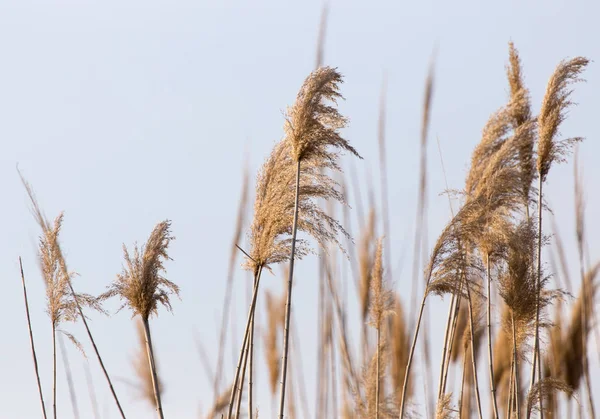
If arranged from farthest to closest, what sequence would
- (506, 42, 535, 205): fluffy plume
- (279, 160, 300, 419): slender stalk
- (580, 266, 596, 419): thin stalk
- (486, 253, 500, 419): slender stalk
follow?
(580, 266, 596, 419): thin stalk → (506, 42, 535, 205): fluffy plume → (486, 253, 500, 419): slender stalk → (279, 160, 300, 419): slender stalk

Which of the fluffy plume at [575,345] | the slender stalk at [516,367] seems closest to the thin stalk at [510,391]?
the slender stalk at [516,367]

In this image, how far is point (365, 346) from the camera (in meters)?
5.50

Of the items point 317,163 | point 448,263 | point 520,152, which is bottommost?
point 448,263

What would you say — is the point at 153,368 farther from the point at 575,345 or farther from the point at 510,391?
the point at 575,345

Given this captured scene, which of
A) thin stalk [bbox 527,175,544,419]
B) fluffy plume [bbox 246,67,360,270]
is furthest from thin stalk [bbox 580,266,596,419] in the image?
fluffy plume [bbox 246,67,360,270]

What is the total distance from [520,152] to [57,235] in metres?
2.72

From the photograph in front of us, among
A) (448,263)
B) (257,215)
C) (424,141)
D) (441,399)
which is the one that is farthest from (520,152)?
(257,215)

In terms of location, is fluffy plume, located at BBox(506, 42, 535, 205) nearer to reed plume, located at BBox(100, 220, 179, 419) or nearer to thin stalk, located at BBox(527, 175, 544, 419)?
thin stalk, located at BBox(527, 175, 544, 419)

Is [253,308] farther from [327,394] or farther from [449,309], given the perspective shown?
[327,394]

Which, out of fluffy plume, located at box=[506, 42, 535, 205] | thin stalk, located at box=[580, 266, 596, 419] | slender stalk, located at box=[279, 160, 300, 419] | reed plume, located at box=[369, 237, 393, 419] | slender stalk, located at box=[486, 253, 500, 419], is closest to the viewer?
slender stalk, located at box=[279, 160, 300, 419]

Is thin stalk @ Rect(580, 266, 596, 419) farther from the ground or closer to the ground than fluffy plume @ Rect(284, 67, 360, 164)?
closer to the ground

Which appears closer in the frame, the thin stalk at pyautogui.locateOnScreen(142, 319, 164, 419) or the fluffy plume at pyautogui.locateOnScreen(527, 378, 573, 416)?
the thin stalk at pyautogui.locateOnScreen(142, 319, 164, 419)

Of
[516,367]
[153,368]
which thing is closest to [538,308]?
[516,367]

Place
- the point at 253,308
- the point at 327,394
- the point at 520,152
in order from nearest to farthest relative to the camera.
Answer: the point at 253,308, the point at 520,152, the point at 327,394
